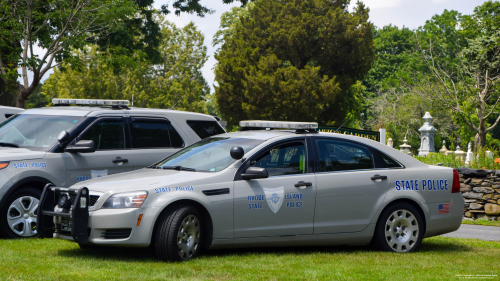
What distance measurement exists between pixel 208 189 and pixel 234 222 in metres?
0.49

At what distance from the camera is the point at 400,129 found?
2135 inches

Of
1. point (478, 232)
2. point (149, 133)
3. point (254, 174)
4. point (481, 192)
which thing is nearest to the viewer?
point (254, 174)

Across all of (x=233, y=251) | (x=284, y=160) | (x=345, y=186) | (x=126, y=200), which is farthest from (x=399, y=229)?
(x=126, y=200)

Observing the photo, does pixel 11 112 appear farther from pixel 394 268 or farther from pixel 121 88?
pixel 121 88

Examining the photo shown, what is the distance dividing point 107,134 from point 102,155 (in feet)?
1.14

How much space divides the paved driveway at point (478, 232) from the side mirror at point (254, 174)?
5095 millimetres

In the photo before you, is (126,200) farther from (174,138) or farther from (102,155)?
(174,138)

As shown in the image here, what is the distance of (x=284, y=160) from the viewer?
7223mm

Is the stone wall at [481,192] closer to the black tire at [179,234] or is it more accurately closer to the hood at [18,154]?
the black tire at [179,234]

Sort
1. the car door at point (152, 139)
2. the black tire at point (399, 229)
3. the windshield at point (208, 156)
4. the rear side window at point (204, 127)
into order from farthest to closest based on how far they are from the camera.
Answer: the rear side window at point (204, 127)
the car door at point (152, 139)
the black tire at point (399, 229)
the windshield at point (208, 156)

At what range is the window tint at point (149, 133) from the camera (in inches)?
363

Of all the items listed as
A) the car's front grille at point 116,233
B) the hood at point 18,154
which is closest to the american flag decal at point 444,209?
the car's front grille at point 116,233

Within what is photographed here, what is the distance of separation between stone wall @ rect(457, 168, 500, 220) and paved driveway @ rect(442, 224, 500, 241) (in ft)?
4.21

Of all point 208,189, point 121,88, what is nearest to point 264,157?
point 208,189
